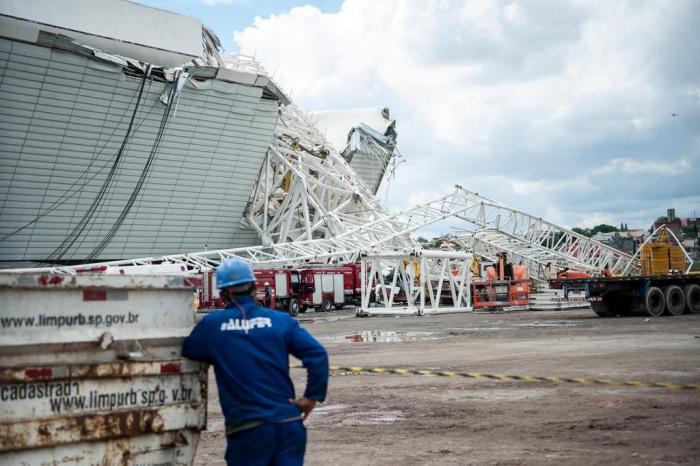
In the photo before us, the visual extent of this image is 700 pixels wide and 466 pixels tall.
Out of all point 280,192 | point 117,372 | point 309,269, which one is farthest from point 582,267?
point 117,372

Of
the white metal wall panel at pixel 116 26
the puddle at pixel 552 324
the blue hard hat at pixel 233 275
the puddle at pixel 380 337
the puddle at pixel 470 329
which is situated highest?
the white metal wall panel at pixel 116 26

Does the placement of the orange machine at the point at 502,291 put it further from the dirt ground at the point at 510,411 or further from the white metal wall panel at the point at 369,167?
the white metal wall panel at the point at 369,167

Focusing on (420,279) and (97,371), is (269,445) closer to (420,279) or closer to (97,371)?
(97,371)

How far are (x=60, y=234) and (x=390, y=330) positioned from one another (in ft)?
98.3

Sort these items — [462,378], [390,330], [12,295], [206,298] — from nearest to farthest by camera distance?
[12,295]
[462,378]
[390,330]
[206,298]

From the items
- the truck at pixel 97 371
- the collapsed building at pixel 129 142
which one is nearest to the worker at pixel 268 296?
the collapsed building at pixel 129 142

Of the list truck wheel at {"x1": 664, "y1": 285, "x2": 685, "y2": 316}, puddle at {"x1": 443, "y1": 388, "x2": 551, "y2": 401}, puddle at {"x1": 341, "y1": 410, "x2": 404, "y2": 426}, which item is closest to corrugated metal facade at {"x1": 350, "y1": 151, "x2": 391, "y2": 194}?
truck wheel at {"x1": 664, "y1": 285, "x2": 685, "y2": 316}

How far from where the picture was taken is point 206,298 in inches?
1677

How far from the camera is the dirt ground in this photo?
28.5ft

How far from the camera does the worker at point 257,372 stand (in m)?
5.62

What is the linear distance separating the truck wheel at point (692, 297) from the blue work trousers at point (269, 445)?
28707 millimetres

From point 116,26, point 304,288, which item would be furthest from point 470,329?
point 116,26

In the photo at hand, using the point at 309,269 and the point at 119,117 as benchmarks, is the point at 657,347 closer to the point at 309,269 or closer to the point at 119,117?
the point at 309,269

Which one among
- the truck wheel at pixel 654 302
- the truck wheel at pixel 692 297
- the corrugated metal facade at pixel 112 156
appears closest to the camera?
the truck wheel at pixel 654 302
